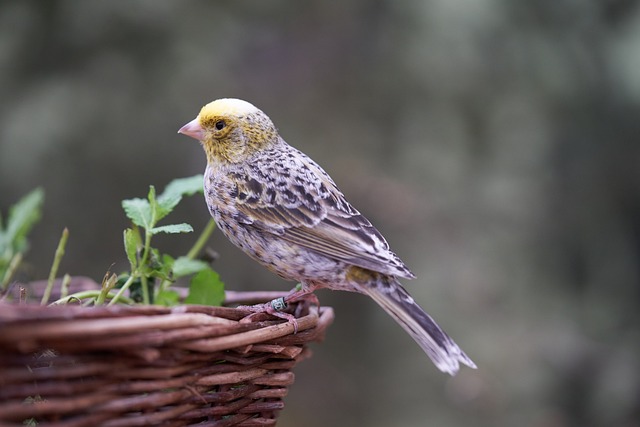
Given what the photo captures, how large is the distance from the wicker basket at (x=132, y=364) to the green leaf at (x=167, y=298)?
59 centimetres

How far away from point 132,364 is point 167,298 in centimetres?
82

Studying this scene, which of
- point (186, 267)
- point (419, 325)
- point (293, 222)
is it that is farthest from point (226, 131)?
point (419, 325)

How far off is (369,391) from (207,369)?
3530mm

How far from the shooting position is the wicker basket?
4.27 ft

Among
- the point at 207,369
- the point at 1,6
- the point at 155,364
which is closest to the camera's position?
the point at 155,364

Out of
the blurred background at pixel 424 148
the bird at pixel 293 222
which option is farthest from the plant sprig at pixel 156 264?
the blurred background at pixel 424 148

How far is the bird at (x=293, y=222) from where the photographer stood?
227cm

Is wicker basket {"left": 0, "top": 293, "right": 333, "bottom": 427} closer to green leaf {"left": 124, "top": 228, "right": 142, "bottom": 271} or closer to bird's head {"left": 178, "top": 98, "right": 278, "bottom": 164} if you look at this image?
green leaf {"left": 124, "top": 228, "right": 142, "bottom": 271}

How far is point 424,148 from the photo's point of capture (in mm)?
4625

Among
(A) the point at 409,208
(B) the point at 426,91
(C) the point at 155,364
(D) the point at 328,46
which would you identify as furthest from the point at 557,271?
(C) the point at 155,364

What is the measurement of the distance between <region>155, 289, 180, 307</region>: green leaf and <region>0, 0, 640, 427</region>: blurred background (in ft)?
7.72

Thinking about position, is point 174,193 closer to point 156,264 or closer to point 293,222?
point 156,264

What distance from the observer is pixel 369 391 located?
4.95 metres

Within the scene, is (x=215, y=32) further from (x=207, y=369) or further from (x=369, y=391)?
(x=207, y=369)
